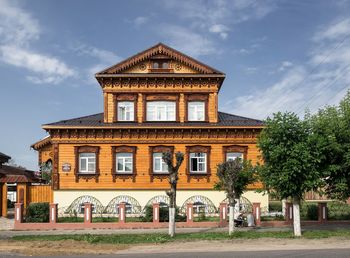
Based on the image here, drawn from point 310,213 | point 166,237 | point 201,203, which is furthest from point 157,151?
point 166,237

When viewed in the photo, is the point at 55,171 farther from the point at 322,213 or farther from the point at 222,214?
the point at 322,213

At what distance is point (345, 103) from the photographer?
22.6 meters

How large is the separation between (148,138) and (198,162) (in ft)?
12.4

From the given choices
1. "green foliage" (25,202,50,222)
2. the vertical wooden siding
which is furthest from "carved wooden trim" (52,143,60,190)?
"green foliage" (25,202,50,222)

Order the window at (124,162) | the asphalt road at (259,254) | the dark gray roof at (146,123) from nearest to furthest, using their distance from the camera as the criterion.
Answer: the asphalt road at (259,254) → the dark gray roof at (146,123) → the window at (124,162)

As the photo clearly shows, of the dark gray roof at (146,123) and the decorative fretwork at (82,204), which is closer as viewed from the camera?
the decorative fretwork at (82,204)

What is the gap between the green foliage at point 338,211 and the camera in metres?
25.6

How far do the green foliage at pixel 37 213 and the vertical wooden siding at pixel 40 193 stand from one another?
5.56m

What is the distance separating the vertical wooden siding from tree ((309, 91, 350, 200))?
1782 cm

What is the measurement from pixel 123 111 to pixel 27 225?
1148 centimetres

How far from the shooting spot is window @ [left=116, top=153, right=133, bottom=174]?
3147 cm

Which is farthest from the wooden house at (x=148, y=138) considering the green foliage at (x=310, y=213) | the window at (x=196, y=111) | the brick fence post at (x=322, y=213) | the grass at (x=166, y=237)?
the grass at (x=166, y=237)

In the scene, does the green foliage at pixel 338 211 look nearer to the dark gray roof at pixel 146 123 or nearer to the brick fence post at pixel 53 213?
the dark gray roof at pixel 146 123

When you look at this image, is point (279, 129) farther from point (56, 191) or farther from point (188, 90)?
point (56, 191)
